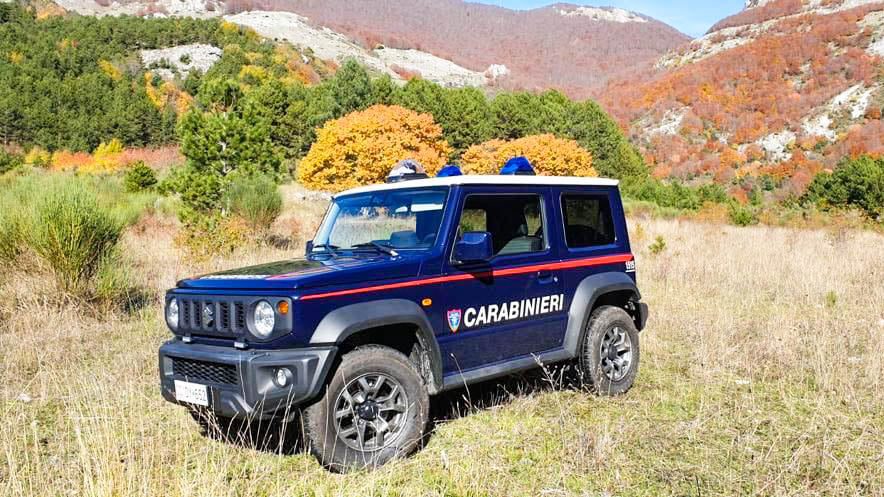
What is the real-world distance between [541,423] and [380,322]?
168 cm

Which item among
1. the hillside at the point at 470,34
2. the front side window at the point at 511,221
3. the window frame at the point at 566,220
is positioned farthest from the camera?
the hillside at the point at 470,34

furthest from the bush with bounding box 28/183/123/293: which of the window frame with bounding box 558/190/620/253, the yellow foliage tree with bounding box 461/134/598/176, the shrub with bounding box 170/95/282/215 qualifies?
the yellow foliage tree with bounding box 461/134/598/176

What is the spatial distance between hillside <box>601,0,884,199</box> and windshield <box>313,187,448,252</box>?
51542 millimetres

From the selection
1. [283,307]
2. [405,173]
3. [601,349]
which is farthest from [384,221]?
[601,349]

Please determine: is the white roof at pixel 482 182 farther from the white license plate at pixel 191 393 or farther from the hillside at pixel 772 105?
the hillside at pixel 772 105

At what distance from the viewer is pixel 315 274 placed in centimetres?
371

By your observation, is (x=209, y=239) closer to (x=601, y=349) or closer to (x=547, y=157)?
(x=601, y=349)

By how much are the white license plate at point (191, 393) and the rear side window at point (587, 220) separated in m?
2.97

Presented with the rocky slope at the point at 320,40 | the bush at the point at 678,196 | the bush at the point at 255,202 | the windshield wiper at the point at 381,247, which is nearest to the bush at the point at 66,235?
the windshield wiper at the point at 381,247

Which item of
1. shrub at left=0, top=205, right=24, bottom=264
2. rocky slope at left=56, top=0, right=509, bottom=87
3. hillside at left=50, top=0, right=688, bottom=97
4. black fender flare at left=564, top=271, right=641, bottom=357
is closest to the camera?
black fender flare at left=564, top=271, right=641, bottom=357

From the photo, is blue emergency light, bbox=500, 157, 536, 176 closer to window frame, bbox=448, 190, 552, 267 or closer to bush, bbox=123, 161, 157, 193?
window frame, bbox=448, 190, 552, 267

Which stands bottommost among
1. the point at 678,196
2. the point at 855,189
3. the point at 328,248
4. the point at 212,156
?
the point at 678,196

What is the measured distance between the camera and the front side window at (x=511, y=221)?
15.6 ft

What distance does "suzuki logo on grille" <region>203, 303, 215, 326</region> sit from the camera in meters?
3.87
